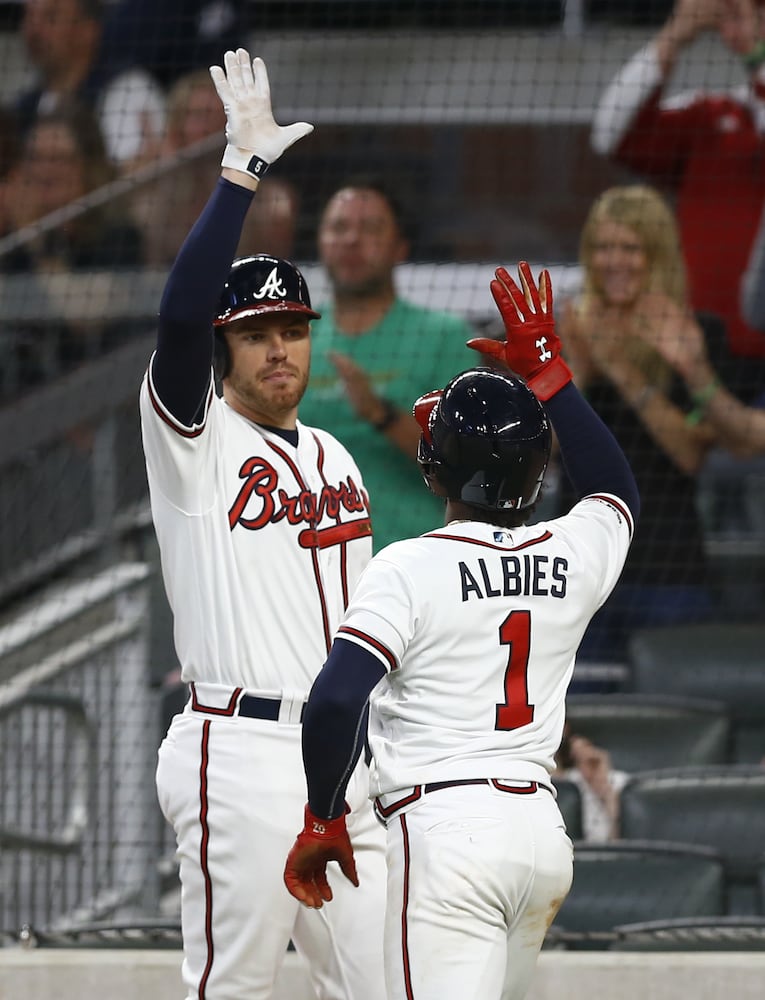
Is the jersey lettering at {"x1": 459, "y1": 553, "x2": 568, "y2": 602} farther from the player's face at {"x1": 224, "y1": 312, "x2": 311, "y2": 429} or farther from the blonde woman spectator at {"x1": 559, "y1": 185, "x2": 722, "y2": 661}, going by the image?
the blonde woman spectator at {"x1": 559, "y1": 185, "x2": 722, "y2": 661}

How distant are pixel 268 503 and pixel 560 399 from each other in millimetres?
526

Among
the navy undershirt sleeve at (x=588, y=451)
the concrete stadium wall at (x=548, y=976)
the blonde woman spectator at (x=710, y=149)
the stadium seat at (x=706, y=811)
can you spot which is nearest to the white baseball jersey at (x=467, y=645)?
the navy undershirt sleeve at (x=588, y=451)

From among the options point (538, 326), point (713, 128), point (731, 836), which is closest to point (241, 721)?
point (538, 326)

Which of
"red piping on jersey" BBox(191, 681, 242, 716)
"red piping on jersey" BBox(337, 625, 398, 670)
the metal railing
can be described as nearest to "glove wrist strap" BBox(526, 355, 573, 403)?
"red piping on jersey" BBox(337, 625, 398, 670)

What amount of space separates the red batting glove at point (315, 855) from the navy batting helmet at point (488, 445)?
480mm

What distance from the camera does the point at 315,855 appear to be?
2072mm

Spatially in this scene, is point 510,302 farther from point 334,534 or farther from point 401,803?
point 401,803

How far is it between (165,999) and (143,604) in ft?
4.89

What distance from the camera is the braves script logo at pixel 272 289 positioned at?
2592mm

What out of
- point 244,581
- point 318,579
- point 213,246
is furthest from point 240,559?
point 213,246

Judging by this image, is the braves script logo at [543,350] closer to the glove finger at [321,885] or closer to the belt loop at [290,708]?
the belt loop at [290,708]

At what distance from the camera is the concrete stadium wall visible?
315cm

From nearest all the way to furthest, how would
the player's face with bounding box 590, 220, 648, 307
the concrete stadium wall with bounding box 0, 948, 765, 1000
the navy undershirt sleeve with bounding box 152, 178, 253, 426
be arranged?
the navy undershirt sleeve with bounding box 152, 178, 253, 426
the concrete stadium wall with bounding box 0, 948, 765, 1000
the player's face with bounding box 590, 220, 648, 307

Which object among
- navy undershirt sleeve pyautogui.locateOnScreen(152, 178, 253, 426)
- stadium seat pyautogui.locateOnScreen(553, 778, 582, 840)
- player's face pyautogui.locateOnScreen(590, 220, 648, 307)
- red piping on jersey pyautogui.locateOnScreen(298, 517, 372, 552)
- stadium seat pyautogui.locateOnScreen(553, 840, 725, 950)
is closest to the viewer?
navy undershirt sleeve pyautogui.locateOnScreen(152, 178, 253, 426)
